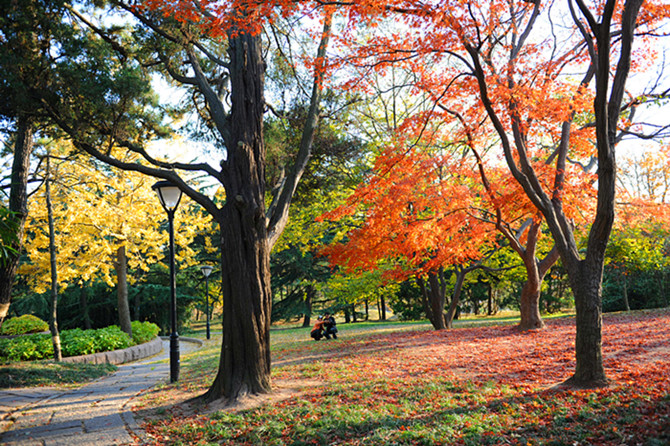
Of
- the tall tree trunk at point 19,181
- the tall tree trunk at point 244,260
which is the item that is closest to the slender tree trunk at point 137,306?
the tall tree trunk at point 19,181

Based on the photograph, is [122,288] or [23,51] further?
[122,288]

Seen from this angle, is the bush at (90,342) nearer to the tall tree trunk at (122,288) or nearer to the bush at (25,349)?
the bush at (25,349)

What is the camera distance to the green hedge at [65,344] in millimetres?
10469

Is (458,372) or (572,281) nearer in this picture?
(572,281)

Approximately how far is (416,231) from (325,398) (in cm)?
586

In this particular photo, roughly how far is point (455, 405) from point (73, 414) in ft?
16.1

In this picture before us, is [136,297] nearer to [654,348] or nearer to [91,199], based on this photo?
[91,199]

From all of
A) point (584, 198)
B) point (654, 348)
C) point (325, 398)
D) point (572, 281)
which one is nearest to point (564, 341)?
point (654, 348)

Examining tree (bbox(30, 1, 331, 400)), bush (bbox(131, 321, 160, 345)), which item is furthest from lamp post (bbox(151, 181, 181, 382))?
bush (bbox(131, 321, 160, 345))

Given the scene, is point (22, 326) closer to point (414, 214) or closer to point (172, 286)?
point (172, 286)

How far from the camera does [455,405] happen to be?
5.04m

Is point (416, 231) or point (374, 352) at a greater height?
point (416, 231)

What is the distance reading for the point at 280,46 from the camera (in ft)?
28.7

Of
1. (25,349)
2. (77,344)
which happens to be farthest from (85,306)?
(25,349)
